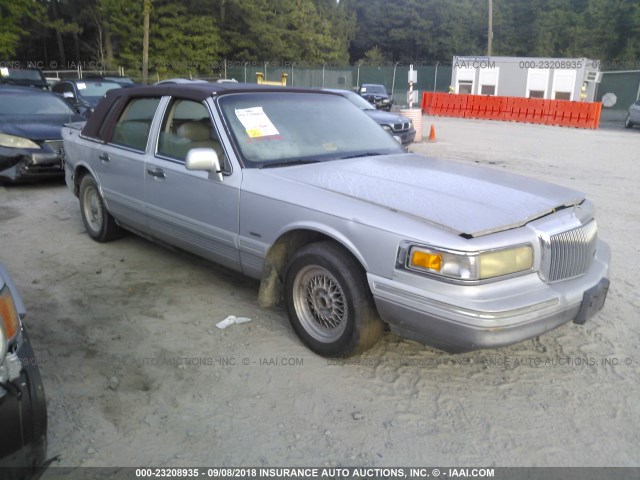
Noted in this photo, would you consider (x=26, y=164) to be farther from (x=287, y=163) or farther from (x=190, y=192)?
(x=287, y=163)

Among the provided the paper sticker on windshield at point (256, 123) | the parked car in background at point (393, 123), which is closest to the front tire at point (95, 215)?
the paper sticker on windshield at point (256, 123)

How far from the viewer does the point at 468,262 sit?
9.27ft

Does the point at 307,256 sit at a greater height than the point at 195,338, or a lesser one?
greater

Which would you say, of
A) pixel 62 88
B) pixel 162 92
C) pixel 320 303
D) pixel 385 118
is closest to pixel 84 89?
pixel 62 88

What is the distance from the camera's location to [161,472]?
258cm

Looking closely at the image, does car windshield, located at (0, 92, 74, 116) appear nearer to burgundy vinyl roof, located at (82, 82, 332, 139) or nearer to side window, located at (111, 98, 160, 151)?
burgundy vinyl roof, located at (82, 82, 332, 139)

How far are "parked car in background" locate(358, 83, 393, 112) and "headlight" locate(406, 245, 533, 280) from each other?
24.3 metres

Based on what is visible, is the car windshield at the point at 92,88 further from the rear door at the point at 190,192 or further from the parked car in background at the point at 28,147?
the rear door at the point at 190,192

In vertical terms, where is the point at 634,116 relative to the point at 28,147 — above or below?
above

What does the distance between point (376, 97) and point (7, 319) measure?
26807 millimetres

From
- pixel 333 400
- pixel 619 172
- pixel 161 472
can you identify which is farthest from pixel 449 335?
pixel 619 172

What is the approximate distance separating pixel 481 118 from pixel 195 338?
913 inches

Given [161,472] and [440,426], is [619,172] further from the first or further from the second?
[161,472]

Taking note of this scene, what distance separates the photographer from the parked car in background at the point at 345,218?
9.52 ft
